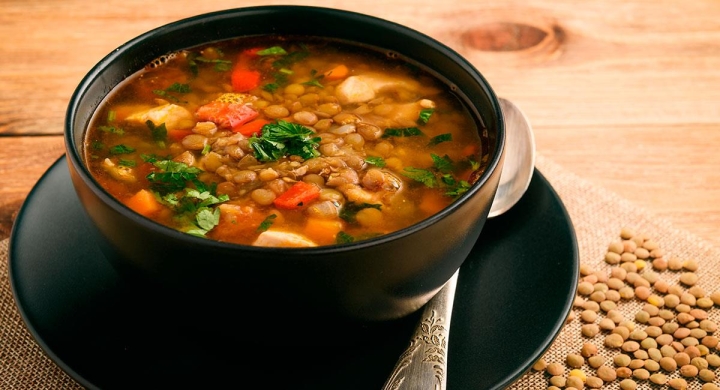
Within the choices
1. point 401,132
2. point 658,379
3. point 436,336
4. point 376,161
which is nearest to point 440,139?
point 401,132

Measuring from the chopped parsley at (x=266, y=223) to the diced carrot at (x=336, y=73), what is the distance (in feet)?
2.26

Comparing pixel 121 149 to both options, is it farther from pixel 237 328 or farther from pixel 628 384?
pixel 628 384

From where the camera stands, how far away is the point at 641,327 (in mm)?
2586

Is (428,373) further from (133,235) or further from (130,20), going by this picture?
(130,20)

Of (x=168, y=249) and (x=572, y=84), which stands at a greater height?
(x=168, y=249)

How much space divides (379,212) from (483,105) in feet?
1.54

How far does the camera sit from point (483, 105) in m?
2.35

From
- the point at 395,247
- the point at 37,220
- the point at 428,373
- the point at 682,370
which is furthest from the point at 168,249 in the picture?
the point at 682,370

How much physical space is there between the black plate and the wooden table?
67 centimetres

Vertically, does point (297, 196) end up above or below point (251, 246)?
below

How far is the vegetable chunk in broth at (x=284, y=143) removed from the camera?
2.10 m

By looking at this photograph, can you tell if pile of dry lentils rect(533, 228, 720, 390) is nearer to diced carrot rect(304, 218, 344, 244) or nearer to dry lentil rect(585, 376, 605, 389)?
dry lentil rect(585, 376, 605, 389)

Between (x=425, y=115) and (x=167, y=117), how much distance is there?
731mm

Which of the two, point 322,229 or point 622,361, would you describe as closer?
point 322,229
